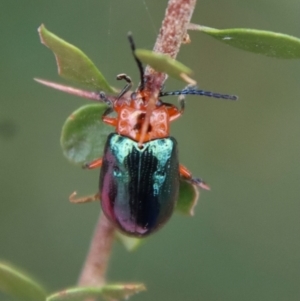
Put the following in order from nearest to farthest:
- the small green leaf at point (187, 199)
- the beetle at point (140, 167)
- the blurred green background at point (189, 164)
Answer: the small green leaf at point (187, 199) → the beetle at point (140, 167) → the blurred green background at point (189, 164)

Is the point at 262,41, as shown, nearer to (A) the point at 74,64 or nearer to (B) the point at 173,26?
(B) the point at 173,26

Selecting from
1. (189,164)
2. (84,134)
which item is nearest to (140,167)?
(84,134)

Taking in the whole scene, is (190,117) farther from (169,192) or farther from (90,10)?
(169,192)

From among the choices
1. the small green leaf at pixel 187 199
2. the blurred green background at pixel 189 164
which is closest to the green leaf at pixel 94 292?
the small green leaf at pixel 187 199

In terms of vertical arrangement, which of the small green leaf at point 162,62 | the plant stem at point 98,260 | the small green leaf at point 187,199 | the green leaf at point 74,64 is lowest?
the plant stem at point 98,260

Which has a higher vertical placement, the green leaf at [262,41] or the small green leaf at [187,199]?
the green leaf at [262,41]

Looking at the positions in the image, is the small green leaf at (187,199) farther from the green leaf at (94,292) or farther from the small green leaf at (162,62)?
the small green leaf at (162,62)

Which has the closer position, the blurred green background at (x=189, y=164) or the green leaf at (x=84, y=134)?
the green leaf at (x=84, y=134)
